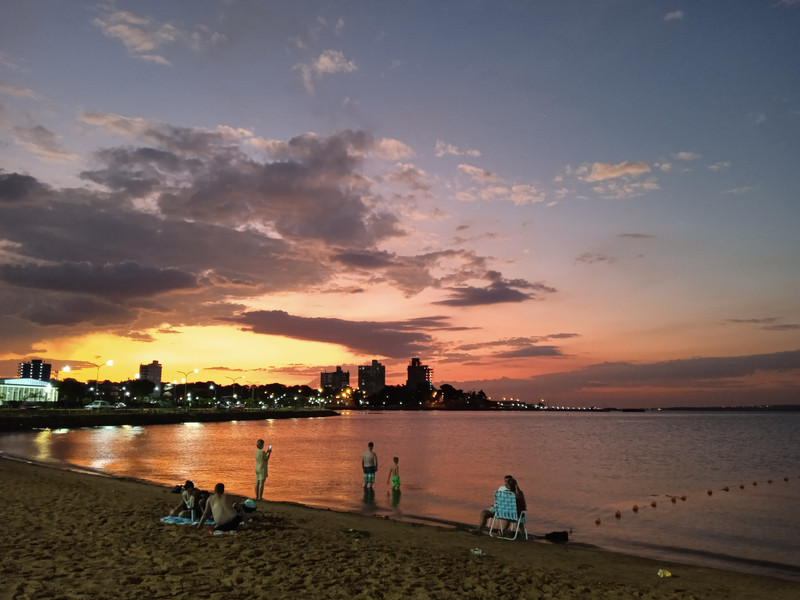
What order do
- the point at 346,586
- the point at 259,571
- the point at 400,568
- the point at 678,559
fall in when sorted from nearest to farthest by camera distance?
the point at 346,586, the point at 259,571, the point at 400,568, the point at 678,559

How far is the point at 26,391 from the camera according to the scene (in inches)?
6973

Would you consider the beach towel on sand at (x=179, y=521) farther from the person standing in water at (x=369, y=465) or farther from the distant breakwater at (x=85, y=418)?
the distant breakwater at (x=85, y=418)

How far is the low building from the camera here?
16900 centimetres

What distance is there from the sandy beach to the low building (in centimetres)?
17629

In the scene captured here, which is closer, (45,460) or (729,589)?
(729,589)

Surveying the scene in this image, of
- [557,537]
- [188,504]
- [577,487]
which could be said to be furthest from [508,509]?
[577,487]

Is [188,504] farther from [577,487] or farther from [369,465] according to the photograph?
[577,487]

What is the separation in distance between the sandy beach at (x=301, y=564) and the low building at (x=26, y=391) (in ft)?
578

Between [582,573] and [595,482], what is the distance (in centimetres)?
2777

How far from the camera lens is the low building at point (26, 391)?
6654 inches

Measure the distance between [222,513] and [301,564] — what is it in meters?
4.03

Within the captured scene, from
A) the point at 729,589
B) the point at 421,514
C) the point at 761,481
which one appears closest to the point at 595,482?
the point at 761,481

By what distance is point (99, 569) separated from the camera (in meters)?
11.2

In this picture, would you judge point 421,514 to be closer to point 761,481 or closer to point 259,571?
point 259,571
